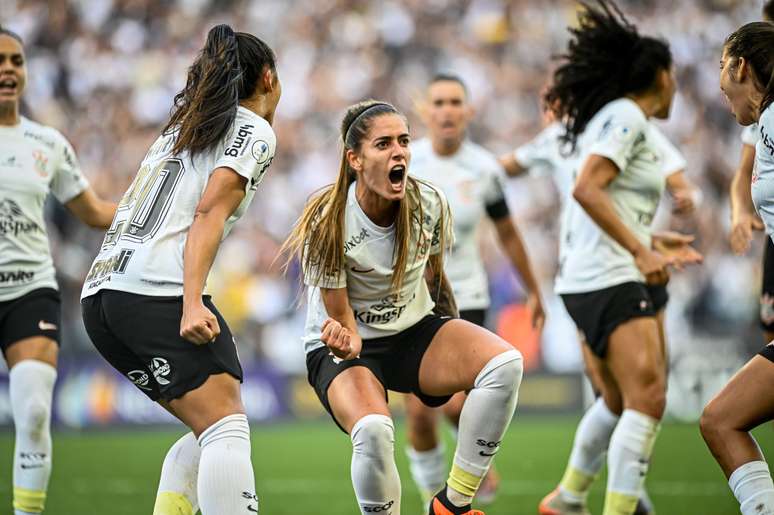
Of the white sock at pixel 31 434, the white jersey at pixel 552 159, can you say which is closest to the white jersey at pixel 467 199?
the white jersey at pixel 552 159

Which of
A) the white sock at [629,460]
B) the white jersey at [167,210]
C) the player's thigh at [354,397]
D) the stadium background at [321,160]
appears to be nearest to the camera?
the white jersey at [167,210]

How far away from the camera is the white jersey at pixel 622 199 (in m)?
6.17

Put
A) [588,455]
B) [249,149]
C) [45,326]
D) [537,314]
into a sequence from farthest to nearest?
[537,314] → [588,455] → [45,326] → [249,149]

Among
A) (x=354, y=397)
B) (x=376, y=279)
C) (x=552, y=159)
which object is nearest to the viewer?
(x=354, y=397)

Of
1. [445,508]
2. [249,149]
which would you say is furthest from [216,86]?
[445,508]

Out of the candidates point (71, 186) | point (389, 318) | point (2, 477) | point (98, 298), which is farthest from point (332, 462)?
point (98, 298)

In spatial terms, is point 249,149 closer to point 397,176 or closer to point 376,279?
point 397,176

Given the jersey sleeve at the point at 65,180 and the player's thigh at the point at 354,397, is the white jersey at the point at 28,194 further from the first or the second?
the player's thigh at the point at 354,397

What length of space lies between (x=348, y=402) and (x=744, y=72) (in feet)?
7.21

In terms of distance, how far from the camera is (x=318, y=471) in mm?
9969

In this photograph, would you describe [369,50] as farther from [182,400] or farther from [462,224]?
[182,400]

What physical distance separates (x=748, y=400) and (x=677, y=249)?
1.93 metres

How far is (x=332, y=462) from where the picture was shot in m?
10.6

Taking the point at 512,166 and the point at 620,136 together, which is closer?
the point at 620,136
